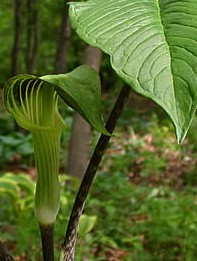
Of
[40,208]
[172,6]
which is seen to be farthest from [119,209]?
[172,6]

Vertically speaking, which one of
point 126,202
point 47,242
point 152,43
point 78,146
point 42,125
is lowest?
point 126,202

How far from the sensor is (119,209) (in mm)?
3279

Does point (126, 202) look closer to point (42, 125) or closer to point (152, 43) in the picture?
point (42, 125)

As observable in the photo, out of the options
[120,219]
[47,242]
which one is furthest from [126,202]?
[47,242]

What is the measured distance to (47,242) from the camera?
778 mm

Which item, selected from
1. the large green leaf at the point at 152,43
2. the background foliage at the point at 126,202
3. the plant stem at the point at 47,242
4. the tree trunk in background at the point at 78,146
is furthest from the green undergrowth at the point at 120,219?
the large green leaf at the point at 152,43

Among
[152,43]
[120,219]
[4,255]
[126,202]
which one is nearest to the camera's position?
[152,43]

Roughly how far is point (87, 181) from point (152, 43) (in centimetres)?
29

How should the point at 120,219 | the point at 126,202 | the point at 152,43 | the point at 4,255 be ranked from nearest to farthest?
1. the point at 152,43
2. the point at 4,255
3. the point at 120,219
4. the point at 126,202

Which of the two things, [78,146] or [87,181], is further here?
[78,146]

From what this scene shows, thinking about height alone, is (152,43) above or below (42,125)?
above

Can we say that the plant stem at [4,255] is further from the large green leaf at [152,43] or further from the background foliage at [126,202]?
the large green leaf at [152,43]

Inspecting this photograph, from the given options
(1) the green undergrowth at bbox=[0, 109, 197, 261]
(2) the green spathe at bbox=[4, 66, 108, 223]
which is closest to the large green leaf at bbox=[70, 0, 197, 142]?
(2) the green spathe at bbox=[4, 66, 108, 223]

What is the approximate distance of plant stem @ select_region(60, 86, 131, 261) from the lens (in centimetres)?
70
